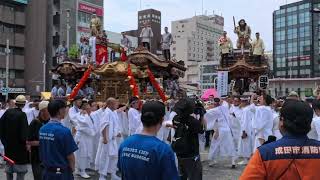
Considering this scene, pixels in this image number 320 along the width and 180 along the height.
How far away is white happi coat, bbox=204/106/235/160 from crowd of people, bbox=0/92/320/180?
3 centimetres

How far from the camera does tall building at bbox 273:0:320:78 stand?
92.9 m

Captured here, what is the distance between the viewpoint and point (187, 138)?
6391 millimetres

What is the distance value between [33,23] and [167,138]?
135ft

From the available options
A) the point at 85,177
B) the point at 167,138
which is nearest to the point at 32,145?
the point at 85,177

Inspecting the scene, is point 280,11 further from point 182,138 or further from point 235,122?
point 182,138

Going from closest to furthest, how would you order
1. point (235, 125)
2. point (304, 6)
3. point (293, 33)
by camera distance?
point (235, 125) < point (304, 6) < point (293, 33)

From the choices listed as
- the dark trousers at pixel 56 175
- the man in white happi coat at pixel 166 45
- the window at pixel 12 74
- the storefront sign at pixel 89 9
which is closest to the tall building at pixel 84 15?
the storefront sign at pixel 89 9

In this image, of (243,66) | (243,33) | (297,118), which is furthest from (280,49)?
(297,118)

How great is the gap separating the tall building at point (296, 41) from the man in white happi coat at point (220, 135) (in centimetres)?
8229

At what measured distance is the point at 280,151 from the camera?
2.79 metres

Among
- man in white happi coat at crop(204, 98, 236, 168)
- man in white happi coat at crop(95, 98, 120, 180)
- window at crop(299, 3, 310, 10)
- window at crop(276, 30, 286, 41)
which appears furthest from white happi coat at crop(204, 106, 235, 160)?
window at crop(276, 30, 286, 41)

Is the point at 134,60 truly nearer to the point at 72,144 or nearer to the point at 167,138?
the point at 167,138

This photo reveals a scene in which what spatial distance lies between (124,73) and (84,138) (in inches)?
222

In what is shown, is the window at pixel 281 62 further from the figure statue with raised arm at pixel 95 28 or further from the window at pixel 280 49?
the figure statue with raised arm at pixel 95 28
